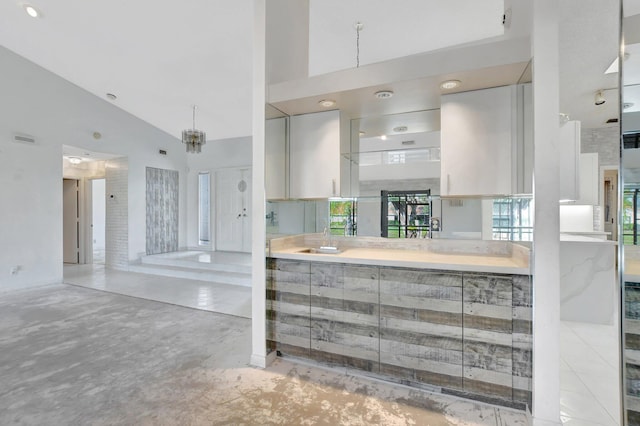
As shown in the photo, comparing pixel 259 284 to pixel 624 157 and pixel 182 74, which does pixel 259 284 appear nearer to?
pixel 624 157

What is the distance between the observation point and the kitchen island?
1.93 meters

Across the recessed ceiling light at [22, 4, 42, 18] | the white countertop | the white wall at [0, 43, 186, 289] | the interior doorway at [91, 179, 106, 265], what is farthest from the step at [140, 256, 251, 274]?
the recessed ceiling light at [22, 4, 42, 18]

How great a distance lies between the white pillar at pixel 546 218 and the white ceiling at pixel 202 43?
1.29ft

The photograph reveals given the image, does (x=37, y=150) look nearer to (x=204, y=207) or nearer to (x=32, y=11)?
(x=32, y=11)

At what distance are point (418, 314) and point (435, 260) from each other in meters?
0.41

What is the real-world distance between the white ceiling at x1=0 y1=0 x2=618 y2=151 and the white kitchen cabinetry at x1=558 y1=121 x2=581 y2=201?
194 mm

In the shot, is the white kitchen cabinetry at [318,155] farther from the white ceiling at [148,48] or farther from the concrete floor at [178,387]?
the white ceiling at [148,48]

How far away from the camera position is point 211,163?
26.2 feet

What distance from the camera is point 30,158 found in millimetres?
5203

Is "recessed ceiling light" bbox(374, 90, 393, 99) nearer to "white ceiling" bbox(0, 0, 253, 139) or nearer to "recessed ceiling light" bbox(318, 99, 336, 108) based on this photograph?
"recessed ceiling light" bbox(318, 99, 336, 108)

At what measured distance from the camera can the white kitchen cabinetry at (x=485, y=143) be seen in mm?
2154

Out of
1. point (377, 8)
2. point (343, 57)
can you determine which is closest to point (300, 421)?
point (377, 8)

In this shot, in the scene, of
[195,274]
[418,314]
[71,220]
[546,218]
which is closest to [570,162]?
[546,218]

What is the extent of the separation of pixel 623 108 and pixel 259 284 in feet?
7.88
